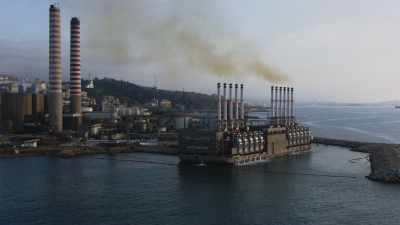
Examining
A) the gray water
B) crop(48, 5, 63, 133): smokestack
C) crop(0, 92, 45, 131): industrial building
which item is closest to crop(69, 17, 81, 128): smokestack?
crop(48, 5, 63, 133): smokestack

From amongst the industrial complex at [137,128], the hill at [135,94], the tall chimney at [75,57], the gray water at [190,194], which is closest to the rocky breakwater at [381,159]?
the gray water at [190,194]

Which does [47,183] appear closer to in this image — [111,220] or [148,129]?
[111,220]

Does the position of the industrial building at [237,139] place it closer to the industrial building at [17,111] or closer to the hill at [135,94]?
the industrial building at [17,111]

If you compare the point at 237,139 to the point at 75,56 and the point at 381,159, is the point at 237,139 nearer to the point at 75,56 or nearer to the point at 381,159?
the point at 381,159

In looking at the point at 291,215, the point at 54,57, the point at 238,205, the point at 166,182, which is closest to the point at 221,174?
the point at 166,182

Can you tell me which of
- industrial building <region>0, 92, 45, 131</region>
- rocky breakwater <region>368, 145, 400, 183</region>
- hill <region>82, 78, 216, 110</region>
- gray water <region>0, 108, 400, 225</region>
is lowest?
gray water <region>0, 108, 400, 225</region>

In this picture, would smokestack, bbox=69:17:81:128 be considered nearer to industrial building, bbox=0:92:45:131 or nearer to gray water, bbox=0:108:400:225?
industrial building, bbox=0:92:45:131
